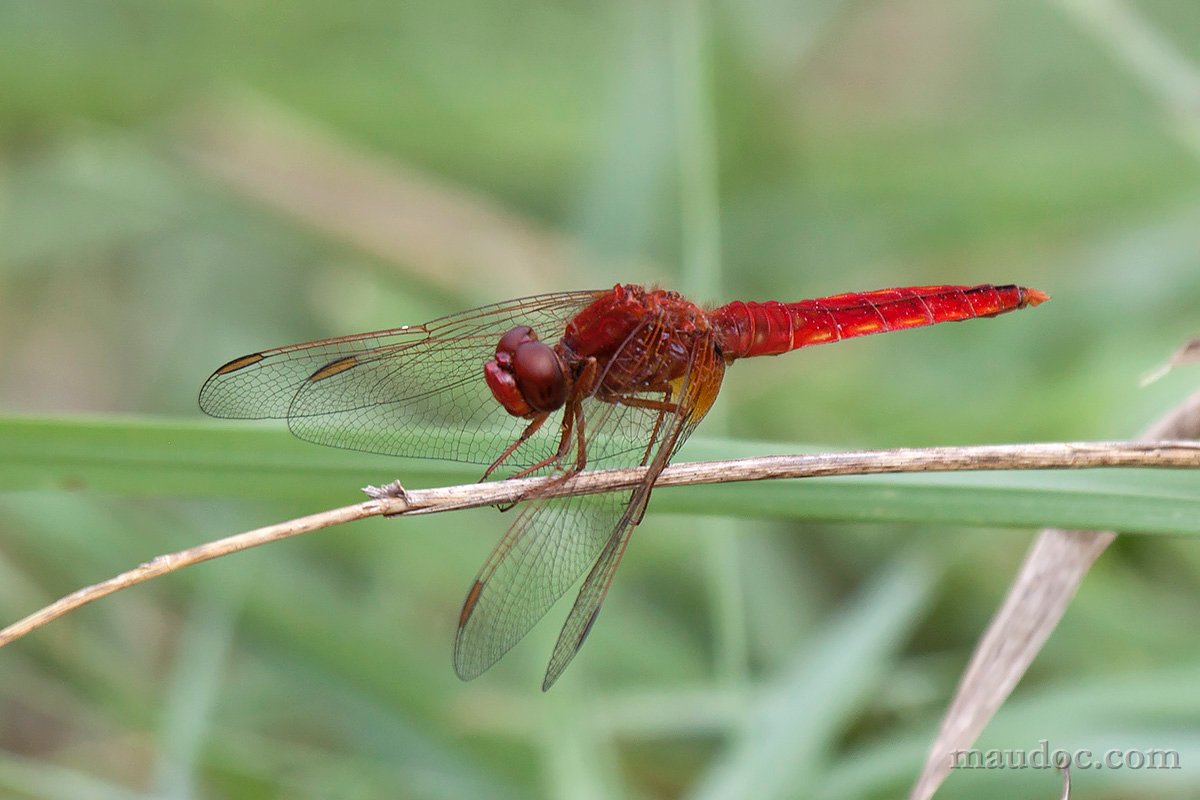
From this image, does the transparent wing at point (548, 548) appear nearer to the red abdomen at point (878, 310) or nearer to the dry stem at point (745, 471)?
the dry stem at point (745, 471)

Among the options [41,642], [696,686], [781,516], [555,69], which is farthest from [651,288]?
[555,69]

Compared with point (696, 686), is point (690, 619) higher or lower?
higher

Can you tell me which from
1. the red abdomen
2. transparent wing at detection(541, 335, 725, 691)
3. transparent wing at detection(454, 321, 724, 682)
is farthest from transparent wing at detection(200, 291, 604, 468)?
the red abdomen

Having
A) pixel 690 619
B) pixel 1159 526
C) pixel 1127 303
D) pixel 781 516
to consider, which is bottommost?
pixel 1159 526

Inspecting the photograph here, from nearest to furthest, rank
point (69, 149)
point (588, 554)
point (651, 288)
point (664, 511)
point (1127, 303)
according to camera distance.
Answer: point (664, 511) → point (588, 554) → point (651, 288) → point (1127, 303) → point (69, 149)

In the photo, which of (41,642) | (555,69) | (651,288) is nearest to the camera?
(651,288)

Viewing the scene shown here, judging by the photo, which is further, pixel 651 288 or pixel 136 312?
pixel 136 312

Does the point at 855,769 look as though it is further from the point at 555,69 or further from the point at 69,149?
the point at 69,149

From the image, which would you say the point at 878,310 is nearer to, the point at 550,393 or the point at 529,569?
the point at 550,393
